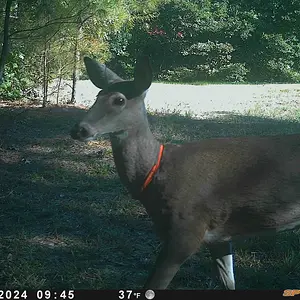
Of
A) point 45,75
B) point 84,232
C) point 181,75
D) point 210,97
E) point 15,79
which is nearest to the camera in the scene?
point 84,232

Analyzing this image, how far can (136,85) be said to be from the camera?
2793mm

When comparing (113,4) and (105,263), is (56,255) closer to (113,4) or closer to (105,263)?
(105,263)

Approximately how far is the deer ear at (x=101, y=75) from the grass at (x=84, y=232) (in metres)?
1.19

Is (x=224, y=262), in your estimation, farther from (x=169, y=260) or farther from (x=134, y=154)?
(x=134, y=154)

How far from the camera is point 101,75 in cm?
298

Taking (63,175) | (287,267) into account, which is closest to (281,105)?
(63,175)

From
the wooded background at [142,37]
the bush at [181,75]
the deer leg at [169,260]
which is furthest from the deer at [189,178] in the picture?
the bush at [181,75]

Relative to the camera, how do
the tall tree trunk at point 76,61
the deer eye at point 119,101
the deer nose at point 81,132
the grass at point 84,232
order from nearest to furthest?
the deer nose at point 81,132 < the deer eye at point 119,101 < the grass at point 84,232 < the tall tree trunk at point 76,61

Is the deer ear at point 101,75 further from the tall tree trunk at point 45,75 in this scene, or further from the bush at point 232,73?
the bush at point 232,73

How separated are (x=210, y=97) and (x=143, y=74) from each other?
730 centimetres

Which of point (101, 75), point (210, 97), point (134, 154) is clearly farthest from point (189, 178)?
point (210, 97)

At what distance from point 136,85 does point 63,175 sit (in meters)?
3.01

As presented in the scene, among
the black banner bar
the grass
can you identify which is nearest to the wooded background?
the grass

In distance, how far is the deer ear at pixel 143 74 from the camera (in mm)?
2752
